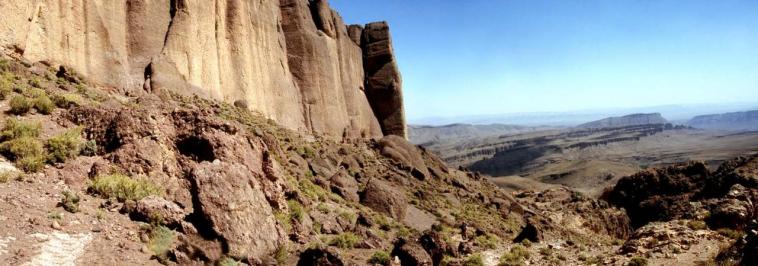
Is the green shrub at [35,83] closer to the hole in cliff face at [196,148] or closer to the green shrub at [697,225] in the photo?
the hole in cliff face at [196,148]

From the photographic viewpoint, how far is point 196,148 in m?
15.3

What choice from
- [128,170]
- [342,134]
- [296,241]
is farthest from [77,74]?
[342,134]

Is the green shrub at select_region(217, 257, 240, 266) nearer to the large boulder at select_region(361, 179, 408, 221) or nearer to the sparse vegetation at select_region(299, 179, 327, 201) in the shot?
the sparse vegetation at select_region(299, 179, 327, 201)

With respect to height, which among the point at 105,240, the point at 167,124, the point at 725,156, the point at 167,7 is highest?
the point at 167,7

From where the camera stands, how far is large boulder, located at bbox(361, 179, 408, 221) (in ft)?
94.8

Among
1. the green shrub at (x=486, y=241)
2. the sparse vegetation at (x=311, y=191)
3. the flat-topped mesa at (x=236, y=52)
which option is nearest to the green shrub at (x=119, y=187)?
the sparse vegetation at (x=311, y=191)

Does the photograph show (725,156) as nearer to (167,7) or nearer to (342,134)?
(342,134)

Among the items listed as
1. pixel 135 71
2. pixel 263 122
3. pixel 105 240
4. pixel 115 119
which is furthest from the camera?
pixel 263 122

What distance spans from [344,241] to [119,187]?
8.39m

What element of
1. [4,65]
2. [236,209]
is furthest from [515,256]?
[4,65]

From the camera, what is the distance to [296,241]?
16.0 metres

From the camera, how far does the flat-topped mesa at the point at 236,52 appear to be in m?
24.6

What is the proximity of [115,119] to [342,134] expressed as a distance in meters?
37.6

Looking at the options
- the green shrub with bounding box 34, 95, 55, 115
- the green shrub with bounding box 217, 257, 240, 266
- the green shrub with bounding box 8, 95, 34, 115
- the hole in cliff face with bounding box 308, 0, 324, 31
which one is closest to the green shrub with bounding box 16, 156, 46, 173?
the green shrub with bounding box 8, 95, 34, 115
